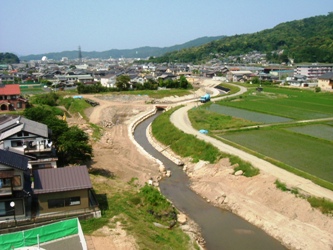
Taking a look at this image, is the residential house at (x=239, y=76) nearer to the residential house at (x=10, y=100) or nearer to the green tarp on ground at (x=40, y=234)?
the residential house at (x=10, y=100)

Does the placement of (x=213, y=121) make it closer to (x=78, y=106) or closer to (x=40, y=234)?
(x=78, y=106)

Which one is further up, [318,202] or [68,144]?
[68,144]

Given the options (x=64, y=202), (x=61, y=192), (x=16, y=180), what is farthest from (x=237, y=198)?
(x=16, y=180)

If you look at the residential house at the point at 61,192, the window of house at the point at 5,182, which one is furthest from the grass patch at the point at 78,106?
the window of house at the point at 5,182

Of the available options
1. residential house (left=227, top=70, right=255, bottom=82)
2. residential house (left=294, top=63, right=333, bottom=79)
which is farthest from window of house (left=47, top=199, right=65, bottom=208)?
residential house (left=294, top=63, right=333, bottom=79)

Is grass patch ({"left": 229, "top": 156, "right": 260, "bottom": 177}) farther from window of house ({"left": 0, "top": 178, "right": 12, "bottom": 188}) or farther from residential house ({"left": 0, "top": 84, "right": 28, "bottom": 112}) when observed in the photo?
residential house ({"left": 0, "top": 84, "right": 28, "bottom": 112})

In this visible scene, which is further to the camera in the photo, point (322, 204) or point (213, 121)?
point (213, 121)
